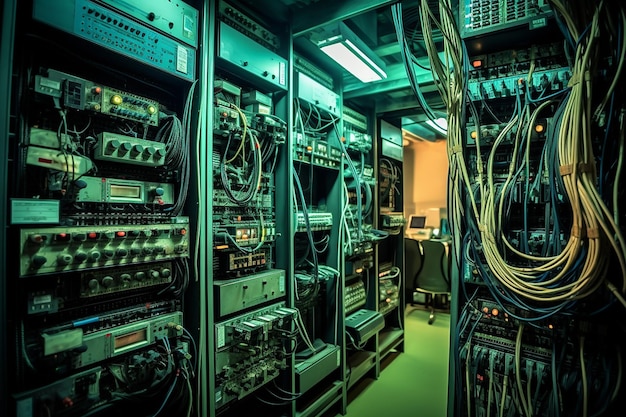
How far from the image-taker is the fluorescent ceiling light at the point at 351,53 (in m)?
2.15

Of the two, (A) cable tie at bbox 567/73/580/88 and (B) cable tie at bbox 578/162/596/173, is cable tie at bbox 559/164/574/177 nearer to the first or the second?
(B) cable tie at bbox 578/162/596/173

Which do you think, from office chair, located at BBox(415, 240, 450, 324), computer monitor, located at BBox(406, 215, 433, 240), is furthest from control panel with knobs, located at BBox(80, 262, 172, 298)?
computer monitor, located at BBox(406, 215, 433, 240)

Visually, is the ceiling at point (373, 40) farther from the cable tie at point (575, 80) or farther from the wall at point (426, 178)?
the wall at point (426, 178)

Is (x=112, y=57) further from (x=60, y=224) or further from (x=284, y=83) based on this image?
(x=284, y=83)

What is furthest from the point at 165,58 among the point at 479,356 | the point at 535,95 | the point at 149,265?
the point at 479,356

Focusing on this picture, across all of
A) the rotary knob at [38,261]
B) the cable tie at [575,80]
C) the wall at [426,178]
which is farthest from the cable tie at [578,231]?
A: the wall at [426,178]

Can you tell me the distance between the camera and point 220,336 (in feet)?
5.53

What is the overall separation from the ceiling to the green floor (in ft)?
7.91

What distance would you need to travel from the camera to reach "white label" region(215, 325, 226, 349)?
5.49 feet

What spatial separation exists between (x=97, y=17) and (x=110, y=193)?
672mm

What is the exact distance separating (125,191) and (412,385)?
9.20ft

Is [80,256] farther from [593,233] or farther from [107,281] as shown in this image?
[593,233]

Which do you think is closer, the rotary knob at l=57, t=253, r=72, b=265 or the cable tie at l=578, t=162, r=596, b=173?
the rotary knob at l=57, t=253, r=72, b=265

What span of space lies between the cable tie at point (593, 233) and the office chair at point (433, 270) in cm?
318
